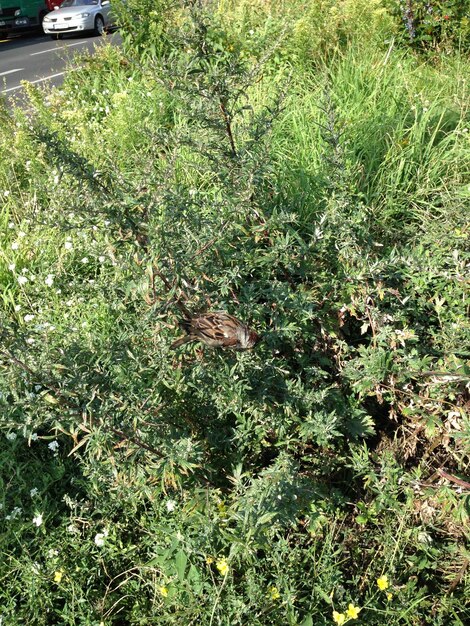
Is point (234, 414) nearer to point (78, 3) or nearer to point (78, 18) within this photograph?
point (78, 18)

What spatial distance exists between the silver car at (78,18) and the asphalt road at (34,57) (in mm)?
324

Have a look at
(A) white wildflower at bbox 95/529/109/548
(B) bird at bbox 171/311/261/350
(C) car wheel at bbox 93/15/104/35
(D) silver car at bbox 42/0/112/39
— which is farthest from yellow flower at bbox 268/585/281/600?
(C) car wheel at bbox 93/15/104/35

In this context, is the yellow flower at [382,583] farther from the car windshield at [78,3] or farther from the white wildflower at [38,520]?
the car windshield at [78,3]

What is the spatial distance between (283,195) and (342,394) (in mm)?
1166

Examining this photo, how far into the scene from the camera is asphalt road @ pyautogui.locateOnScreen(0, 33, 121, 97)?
42.4 ft

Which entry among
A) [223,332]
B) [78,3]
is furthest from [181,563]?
[78,3]

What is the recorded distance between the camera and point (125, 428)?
7.40ft

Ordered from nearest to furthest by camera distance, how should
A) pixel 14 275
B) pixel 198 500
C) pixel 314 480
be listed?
pixel 198 500
pixel 314 480
pixel 14 275

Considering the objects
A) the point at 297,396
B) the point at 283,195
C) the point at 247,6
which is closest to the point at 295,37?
the point at 247,6

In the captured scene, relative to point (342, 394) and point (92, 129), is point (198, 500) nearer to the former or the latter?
point (342, 394)

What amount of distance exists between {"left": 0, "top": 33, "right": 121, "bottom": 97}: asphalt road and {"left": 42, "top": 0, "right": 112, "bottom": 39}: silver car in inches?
12.8


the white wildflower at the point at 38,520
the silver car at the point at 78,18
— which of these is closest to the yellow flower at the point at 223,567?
the white wildflower at the point at 38,520

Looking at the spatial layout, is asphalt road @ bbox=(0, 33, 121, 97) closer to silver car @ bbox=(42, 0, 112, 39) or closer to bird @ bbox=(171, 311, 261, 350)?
silver car @ bbox=(42, 0, 112, 39)

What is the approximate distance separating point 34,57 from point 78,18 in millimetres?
3397
